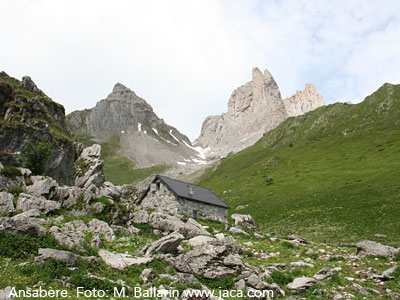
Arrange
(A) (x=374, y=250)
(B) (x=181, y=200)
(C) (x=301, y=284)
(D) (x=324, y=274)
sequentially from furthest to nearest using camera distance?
1. (B) (x=181, y=200)
2. (A) (x=374, y=250)
3. (D) (x=324, y=274)
4. (C) (x=301, y=284)

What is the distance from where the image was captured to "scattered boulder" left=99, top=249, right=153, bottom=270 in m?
14.6

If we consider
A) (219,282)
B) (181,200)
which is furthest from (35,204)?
(181,200)

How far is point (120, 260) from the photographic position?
49.7 feet

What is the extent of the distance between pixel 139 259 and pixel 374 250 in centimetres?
1831

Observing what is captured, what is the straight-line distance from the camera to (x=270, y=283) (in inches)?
607

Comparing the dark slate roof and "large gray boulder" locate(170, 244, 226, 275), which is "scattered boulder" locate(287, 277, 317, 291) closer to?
"large gray boulder" locate(170, 244, 226, 275)

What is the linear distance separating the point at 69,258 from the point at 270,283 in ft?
33.2

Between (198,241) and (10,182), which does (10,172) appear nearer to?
Result: (10,182)

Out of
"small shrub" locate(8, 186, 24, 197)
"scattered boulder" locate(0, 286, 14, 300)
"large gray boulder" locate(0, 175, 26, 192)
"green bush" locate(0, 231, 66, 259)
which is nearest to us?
"scattered boulder" locate(0, 286, 14, 300)

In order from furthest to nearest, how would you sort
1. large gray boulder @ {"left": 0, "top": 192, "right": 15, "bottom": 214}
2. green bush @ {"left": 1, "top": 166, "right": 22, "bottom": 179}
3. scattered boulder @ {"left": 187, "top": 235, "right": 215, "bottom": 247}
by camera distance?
1. green bush @ {"left": 1, "top": 166, "right": 22, "bottom": 179}
2. scattered boulder @ {"left": 187, "top": 235, "right": 215, "bottom": 247}
3. large gray boulder @ {"left": 0, "top": 192, "right": 15, "bottom": 214}

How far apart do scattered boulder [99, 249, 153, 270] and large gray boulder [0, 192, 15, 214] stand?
28.3 feet

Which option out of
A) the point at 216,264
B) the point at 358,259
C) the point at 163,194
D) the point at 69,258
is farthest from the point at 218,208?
the point at 69,258

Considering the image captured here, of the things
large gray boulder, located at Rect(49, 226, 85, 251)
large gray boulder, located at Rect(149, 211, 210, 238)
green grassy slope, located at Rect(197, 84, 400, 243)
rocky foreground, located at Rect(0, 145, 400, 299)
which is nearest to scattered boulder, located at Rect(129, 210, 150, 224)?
rocky foreground, located at Rect(0, 145, 400, 299)

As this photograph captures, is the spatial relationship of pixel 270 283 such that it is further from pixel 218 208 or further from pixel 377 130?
pixel 377 130
